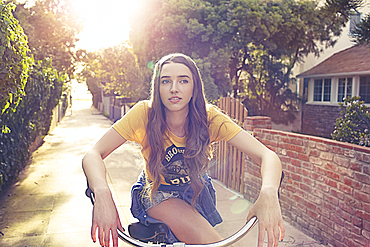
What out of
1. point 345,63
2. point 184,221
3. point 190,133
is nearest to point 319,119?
point 345,63

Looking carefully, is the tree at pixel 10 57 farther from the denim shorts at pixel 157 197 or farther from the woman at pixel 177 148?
the denim shorts at pixel 157 197

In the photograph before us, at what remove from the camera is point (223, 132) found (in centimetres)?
202

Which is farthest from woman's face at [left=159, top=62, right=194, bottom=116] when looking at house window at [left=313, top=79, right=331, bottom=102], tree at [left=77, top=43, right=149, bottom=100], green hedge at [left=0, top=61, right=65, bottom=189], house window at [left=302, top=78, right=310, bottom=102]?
house window at [left=302, top=78, right=310, bottom=102]

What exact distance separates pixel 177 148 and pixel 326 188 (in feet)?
8.40

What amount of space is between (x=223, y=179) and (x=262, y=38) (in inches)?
409

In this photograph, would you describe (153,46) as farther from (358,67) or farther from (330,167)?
(330,167)

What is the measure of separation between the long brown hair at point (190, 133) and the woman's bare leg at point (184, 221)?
9cm

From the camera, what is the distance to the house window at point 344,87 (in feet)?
50.7

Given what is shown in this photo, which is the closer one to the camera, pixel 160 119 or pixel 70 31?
pixel 160 119

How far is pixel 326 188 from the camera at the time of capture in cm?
390

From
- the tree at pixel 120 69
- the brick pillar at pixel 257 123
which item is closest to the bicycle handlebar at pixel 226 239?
the brick pillar at pixel 257 123

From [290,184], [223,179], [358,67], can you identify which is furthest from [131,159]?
[358,67]

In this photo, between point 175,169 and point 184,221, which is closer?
point 184,221

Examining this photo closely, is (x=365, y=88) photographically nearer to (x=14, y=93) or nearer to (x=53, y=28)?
(x=53, y=28)
